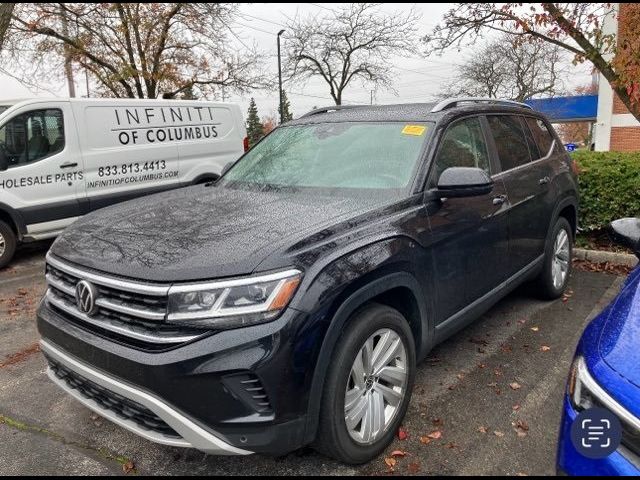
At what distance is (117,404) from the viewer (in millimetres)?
2350

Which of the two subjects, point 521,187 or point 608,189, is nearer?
point 521,187

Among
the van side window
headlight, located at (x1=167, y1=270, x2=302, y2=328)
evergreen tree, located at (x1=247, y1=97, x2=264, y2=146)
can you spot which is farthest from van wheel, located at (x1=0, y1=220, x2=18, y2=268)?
evergreen tree, located at (x1=247, y1=97, x2=264, y2=146)

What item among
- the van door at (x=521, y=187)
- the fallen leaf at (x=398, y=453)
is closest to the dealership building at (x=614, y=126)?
the van door at (x=521, y=187)

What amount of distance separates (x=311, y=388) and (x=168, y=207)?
5.02 feet

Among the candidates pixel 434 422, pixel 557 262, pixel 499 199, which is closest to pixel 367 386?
pixel 434 422

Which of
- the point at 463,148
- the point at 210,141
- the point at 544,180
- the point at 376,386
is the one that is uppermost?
the point at 463,148

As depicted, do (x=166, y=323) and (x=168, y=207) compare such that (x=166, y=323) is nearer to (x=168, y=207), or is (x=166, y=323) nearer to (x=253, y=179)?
(x=168, y=207)

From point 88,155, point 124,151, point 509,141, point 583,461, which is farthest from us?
point 124,151

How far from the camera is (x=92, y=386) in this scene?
2377 mm

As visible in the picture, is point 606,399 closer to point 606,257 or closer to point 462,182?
point 462,182

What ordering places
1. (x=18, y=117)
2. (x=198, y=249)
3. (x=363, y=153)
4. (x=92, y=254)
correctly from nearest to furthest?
(x=198, y=249), (x=92, y=254), (x=363, y=153), (x=18, y=117)

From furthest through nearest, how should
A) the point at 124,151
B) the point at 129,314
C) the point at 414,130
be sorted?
the point at 124,151, the point at 414,130, the point at 129,314

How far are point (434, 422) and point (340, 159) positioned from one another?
1729 mm

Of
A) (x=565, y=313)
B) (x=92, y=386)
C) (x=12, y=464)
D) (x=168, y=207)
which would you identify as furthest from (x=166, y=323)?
(x=565, y=313)
